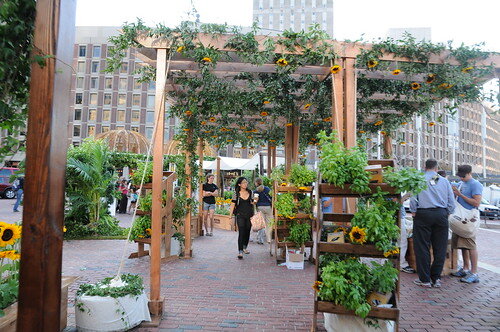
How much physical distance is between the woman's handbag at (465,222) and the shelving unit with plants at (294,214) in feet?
8.22

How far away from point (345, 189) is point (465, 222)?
11.9 feet

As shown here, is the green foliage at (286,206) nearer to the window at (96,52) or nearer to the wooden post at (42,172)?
the wooden post at (42,172)

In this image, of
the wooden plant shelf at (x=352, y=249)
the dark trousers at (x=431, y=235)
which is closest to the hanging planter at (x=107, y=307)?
the wooden plant shelf at (x=352, y=249)

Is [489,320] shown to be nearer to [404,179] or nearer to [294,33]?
[404,179]

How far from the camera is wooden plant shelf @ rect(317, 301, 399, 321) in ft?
11.5

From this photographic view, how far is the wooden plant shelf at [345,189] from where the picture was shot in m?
3.69

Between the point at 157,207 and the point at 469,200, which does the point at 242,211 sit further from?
the point at 469,200

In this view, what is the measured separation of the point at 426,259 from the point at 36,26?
5.77 metres

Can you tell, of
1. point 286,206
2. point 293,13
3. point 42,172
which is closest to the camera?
point 42,172

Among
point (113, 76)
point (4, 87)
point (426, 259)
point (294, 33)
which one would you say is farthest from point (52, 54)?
point (113, 76)

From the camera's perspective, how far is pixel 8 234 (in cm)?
326

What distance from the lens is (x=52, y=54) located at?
2436 mm

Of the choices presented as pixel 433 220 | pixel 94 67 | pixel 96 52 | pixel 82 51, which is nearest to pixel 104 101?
pixel 94 67

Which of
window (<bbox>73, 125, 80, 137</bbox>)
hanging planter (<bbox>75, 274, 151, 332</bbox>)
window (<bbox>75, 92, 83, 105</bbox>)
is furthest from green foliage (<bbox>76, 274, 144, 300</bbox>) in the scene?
window (<bbox>75, 92, 83, 105</bbox>)
